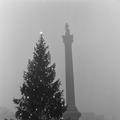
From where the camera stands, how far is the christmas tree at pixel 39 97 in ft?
72.3

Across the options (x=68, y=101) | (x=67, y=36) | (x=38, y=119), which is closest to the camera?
(x=38, y=119)

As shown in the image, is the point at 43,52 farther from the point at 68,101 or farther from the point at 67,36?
the point at 67,36

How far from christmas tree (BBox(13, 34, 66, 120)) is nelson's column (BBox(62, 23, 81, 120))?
23313 mm

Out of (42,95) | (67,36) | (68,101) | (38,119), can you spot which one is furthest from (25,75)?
(67,36)

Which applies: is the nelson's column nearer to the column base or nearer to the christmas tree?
the column base

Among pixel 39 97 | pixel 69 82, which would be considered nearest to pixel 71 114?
pixel 69 82

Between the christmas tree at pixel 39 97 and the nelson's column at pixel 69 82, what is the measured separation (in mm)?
23313

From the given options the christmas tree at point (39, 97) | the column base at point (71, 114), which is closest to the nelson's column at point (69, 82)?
the column base at point (71, 114)

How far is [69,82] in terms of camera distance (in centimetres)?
5116

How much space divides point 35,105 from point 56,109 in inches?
76.9

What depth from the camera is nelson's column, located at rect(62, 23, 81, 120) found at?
46.6m

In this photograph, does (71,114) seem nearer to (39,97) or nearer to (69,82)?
(69,82)

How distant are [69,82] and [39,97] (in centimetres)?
2905

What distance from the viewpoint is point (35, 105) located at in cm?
2211
